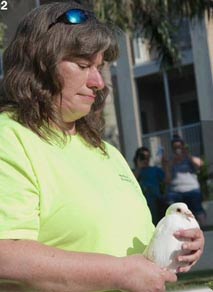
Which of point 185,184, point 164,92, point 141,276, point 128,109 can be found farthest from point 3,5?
point 164,92

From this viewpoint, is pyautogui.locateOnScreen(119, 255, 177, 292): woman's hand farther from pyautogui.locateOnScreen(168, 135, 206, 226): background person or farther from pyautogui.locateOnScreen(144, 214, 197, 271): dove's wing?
pyautogui.locateOnScreen(168, 135, 206, 226): background person

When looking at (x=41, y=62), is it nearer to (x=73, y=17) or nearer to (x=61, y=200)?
(x=73, y=17)

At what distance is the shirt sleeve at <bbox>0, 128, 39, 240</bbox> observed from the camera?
1869 mm

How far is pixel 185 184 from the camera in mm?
10875

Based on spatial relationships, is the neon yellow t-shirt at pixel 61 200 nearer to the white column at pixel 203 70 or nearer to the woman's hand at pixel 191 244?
the woman's hand at pixel 191 244

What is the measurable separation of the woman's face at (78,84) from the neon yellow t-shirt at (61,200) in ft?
0.35

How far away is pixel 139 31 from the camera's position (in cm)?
1485

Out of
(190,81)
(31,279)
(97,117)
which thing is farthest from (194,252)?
(190,81)

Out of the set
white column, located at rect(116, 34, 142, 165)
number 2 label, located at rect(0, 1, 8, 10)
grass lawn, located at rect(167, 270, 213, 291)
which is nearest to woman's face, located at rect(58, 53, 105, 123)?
grass lawn, located at rect(167, 270, 213, 291)

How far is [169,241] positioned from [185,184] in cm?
894

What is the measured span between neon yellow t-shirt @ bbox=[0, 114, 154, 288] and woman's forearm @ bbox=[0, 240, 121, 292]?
5 centimetres

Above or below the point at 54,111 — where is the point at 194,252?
Result: below

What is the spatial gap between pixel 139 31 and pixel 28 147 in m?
13.1

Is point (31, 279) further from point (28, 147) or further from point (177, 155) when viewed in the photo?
point (177, 155)
